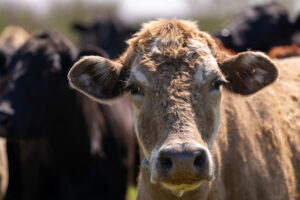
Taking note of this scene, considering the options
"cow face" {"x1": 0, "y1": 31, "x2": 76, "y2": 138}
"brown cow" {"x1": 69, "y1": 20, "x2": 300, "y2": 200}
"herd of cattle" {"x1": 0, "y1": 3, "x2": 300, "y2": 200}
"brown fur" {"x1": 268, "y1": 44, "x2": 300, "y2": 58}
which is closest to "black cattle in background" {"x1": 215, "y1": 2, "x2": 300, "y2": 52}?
"brown fur" {"x1": 268, "y1": 44, "x2": 300, "y2": 58}

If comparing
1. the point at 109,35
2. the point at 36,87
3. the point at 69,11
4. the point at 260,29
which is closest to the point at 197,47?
the point at 36,87

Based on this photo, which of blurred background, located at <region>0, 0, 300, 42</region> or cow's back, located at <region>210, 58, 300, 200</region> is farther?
blurred background, located at <region>0, 0, 300, 42</region>

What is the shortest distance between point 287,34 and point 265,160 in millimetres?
6702

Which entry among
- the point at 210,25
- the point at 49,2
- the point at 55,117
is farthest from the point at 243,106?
the point at 49,2

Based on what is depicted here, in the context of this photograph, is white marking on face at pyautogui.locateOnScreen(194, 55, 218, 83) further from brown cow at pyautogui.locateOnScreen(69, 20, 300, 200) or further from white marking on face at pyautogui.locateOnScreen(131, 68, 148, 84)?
white marking on face at pyautogui.locateOnScreen(131, 68, 148, 84)

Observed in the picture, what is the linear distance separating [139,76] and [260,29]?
23.1ft

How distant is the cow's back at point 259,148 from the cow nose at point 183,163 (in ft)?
3.14

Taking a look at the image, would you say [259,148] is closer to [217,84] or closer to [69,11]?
[217,84]

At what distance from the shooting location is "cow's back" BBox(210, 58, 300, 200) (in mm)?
4680

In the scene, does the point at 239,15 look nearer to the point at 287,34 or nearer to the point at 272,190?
the point at 287,34

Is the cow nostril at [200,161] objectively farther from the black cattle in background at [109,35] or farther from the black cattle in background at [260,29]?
→ the black cattle in background at [109,35]

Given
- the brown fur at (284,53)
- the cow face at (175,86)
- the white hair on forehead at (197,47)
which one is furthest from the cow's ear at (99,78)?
the brown fur at (284,53)

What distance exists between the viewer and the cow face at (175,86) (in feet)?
12.0

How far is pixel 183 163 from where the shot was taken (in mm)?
3545
